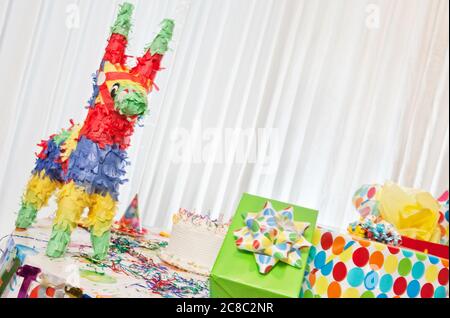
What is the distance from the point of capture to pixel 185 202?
192cm

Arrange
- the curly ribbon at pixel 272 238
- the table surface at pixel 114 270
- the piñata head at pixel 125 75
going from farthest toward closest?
the curly ribbon at pixel 272 238 → the piñata head at pixel 125 75 → the table surface at pixel 114 270

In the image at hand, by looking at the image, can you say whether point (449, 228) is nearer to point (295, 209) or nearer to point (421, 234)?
point (421, 234)

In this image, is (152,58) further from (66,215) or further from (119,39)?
(66,215)

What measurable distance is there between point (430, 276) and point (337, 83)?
1.25 meters

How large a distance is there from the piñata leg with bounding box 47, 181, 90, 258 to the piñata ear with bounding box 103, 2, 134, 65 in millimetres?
227

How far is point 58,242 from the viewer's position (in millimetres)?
842

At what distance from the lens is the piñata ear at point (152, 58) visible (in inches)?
36.6

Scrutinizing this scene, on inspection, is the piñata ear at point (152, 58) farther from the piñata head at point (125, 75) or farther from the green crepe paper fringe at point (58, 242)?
the green crepe paper fringe at point (58, 242)

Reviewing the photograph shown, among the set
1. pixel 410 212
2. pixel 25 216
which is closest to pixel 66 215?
pixel 25 216

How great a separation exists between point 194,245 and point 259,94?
3.50 feet

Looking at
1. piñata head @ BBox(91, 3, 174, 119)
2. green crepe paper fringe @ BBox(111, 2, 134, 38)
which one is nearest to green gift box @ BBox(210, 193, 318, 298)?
piñata head @ BBox(91, 3, 174, 119)

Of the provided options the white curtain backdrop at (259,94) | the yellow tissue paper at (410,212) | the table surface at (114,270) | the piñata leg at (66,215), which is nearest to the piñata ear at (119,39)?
the piñata leg at (66,215)
